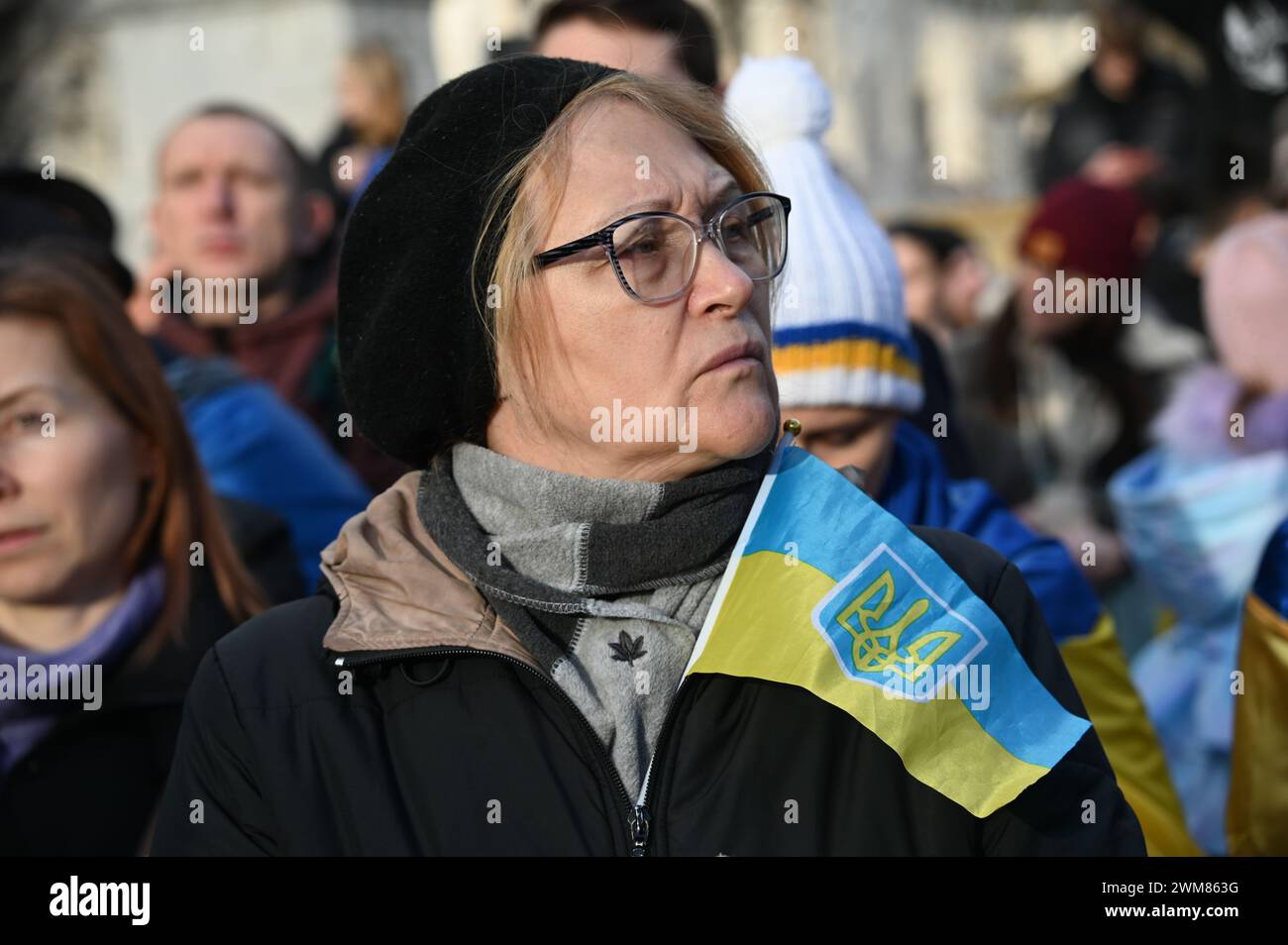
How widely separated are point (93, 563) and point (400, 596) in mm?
1460

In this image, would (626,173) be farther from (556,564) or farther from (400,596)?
(400,596)

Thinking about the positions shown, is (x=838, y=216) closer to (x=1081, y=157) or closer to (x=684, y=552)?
(x=684, y=552)

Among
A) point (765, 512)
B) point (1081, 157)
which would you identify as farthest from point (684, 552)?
point (1081, 157)

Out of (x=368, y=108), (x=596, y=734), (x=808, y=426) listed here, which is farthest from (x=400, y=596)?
(x=368, y=108)

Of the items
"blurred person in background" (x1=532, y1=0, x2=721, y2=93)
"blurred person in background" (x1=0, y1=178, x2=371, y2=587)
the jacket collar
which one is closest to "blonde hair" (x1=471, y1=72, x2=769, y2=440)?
the jacket collar

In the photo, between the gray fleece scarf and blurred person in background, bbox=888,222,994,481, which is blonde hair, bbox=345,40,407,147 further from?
the gray fleece scarf

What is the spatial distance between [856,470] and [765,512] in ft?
1.13

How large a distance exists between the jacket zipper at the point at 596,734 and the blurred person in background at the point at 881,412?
119 cm

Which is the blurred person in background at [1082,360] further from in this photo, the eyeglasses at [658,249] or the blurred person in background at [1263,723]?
the eyeglasses at [658,249]

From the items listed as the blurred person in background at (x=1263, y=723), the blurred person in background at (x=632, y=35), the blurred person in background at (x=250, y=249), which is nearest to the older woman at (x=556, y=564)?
the blurred person in background at (x=1263, y=723)

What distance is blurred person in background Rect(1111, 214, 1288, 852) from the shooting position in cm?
418

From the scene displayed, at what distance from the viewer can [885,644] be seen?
229 centimetres

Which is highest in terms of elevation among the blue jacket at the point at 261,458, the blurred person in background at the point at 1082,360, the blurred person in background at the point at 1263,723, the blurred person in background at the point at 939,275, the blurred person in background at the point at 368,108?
the blurred person in background at the point at 368,108

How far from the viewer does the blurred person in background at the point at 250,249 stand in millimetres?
5207
